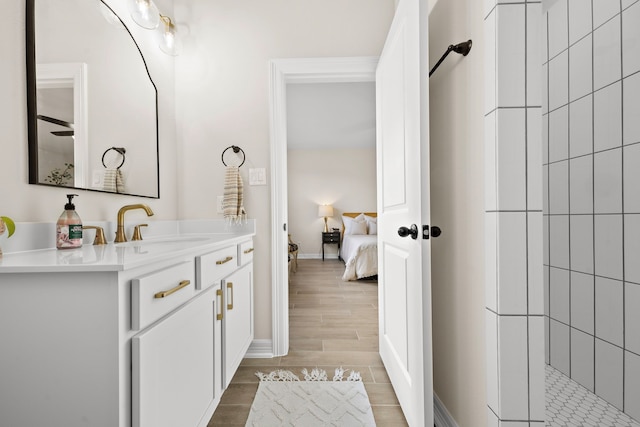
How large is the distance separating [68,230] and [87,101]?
0.63 meters

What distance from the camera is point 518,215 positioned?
941 mm

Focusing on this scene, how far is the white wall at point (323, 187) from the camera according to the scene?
7074 millimetres

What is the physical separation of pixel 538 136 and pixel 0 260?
1595 mm

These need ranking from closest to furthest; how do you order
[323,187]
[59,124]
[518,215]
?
1. [518,215]
2. [59,124]
3. [323,187]

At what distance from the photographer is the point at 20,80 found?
42.3 inches

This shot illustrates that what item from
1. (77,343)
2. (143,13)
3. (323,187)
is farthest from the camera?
(323,187)

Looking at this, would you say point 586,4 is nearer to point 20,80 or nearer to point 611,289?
point 611,289

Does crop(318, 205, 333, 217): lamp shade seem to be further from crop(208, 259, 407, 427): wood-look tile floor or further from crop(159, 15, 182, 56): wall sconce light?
crop(159, 15, 182, 56): wall sconce light

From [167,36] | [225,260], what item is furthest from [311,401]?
[167,36]

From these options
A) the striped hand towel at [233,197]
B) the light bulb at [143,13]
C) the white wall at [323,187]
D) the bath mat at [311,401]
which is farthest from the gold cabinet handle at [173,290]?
the white wall at [323,187]

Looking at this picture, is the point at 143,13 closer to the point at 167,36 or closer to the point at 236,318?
the point at 167,36

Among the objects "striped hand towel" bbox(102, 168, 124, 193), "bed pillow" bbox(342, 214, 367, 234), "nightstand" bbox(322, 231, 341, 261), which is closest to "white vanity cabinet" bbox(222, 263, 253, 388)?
"striped hand towel" bbox(102, 168, 124, 193)

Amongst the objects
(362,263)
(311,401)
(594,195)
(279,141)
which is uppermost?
(279,141)

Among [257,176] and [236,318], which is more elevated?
[257,176]
